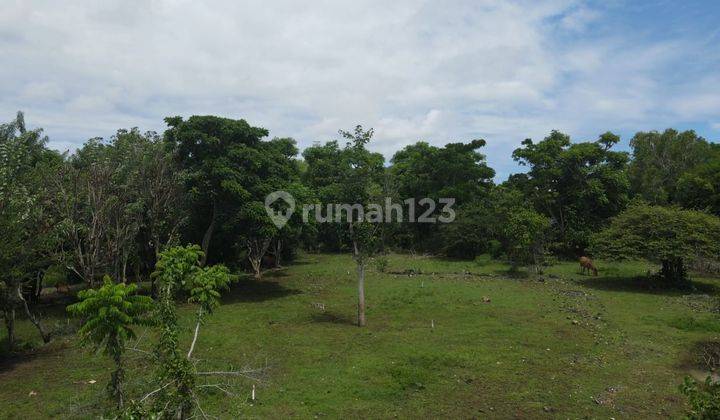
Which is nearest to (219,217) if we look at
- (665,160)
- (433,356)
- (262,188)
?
(262,188)

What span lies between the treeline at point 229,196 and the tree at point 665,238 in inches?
164

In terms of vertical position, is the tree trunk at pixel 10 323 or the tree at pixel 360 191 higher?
the tree at pixel 360 191

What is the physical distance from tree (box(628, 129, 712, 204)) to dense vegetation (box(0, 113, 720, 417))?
46cm

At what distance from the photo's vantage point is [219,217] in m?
21.1

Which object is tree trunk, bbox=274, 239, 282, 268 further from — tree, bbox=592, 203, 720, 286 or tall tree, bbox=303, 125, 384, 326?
tree, bbox=592, 203, 720, 286

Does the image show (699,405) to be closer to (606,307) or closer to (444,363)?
(444,363)

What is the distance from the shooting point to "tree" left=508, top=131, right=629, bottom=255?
3416 centimetres

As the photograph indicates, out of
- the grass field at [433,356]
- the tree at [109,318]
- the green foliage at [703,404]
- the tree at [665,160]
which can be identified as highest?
the tree at [665,160]

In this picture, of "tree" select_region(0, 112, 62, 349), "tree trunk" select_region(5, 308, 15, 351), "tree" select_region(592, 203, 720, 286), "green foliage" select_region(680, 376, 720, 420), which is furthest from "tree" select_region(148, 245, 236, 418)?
"tree" select_region(592, 203, 720, 286)

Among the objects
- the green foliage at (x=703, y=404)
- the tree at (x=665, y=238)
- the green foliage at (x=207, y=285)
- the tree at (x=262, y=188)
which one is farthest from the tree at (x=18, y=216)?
the tree at (x=665, y=238)

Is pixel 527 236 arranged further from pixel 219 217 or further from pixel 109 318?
pixel 109 318

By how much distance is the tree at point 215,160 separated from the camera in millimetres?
20297

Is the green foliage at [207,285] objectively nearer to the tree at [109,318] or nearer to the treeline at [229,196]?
the tree at [109,318]

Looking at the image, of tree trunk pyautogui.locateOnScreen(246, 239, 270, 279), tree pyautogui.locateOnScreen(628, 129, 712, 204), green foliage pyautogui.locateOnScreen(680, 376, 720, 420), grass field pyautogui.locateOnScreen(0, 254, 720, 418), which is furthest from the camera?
tree pyautogui.locateOnScreen(628, 129, 712, 204)
